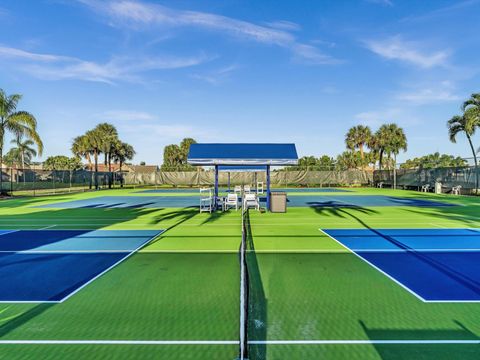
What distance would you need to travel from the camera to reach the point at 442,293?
5820mm

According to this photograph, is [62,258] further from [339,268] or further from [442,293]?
[442,293]

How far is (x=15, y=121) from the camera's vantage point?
1158 inches

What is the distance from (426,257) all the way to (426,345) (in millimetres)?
4676

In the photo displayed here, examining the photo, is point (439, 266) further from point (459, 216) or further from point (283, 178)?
point (283, 178)

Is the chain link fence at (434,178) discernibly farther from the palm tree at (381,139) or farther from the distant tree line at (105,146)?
the distant tree line at (105,146)

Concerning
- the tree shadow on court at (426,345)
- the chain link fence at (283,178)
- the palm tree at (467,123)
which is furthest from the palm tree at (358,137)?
the tree shadow on court at (426,345)

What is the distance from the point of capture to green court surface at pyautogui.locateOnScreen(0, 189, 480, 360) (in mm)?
4055

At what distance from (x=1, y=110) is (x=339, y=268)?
106ft

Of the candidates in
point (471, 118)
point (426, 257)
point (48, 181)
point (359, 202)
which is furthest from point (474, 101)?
point (48, 181)

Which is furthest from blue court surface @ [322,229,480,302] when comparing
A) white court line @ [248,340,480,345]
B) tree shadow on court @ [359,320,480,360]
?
white court line @ [248,340,480,345]

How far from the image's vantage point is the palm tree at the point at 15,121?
94.8ft

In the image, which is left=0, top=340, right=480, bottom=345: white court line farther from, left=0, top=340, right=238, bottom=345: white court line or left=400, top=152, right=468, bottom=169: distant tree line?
left=400, top=152, right=468, bottom=169: distant tree line

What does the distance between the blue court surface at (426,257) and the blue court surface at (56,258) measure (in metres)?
6.24

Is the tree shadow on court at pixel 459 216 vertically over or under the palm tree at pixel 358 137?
under
